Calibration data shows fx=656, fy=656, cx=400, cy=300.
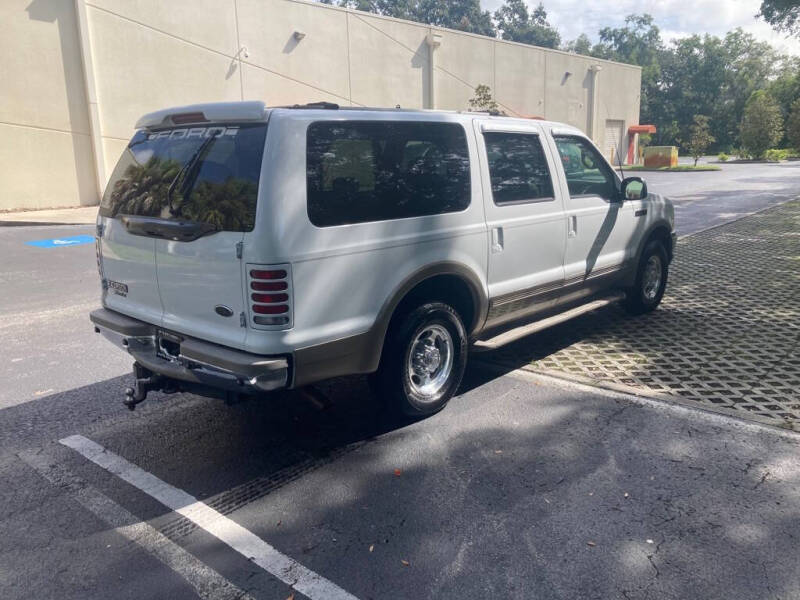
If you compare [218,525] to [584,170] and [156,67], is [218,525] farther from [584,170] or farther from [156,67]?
[156,67]

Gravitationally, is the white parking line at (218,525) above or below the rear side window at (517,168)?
below

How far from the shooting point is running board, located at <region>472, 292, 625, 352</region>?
5.09 metres

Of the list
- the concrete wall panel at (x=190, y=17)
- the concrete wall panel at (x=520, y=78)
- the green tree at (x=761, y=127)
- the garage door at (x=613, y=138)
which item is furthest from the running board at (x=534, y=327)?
the green tree at (x=761, y=127)

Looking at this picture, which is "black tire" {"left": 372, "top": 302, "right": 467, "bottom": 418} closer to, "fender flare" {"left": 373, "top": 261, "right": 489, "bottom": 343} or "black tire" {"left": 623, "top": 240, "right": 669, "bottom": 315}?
"fender flare" {"left": 373, "top": 261, "right": 489, "bottom": 343}

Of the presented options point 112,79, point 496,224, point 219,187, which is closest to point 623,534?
point 496,224

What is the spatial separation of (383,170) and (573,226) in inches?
A: 88.4

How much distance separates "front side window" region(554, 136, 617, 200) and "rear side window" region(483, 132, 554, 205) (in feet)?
1.13

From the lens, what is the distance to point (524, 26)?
106 metres

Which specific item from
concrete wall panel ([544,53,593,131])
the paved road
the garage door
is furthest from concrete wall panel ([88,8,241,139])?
the garage door

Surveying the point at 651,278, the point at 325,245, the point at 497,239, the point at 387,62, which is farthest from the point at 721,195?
the point at 325,245

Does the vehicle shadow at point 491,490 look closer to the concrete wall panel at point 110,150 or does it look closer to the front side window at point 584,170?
the front side window at point 584,170

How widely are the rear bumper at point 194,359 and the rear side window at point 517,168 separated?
2.28m

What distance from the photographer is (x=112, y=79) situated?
20938 mm

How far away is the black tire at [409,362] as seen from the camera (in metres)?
4.34
